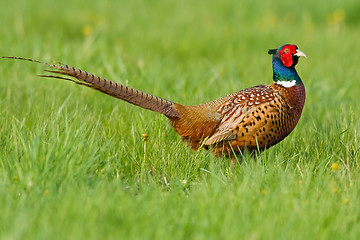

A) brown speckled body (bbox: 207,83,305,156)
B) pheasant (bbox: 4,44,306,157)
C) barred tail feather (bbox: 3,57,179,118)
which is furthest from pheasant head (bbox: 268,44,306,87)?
barred tail feather (bbox: 3,57,179,118)

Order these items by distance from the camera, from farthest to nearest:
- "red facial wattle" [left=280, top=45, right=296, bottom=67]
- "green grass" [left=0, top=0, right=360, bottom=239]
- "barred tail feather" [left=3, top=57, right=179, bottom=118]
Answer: "red facial wattle" [left=280, top=45, right=296, bottom=67], "barred tail feather" [left=3, top=57, right=179, bottom=118], "green grass" [left=0, top=0, right=360, bottom=239]

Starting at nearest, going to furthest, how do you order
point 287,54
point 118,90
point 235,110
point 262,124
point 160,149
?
point 118,90 → point 160,149 → point 262,124 → point 235,110 → point 287,54

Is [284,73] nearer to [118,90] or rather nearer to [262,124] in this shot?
[262,124]

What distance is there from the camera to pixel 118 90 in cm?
372

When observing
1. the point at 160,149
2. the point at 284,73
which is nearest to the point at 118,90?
the point at 160,149

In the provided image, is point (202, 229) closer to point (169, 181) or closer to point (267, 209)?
point (267, 209)

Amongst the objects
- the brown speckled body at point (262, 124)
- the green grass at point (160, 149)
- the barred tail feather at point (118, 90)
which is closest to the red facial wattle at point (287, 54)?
the brown speckled body at point (262, 124)

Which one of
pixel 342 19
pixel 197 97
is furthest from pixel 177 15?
pixel 197 97

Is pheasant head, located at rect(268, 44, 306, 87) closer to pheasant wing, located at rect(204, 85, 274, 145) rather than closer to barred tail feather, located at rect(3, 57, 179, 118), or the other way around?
pheasant wing, located at rect(204, 85, 274, 145)

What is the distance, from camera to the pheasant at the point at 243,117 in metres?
4.09

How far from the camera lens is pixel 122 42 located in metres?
8.23

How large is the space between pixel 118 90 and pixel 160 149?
0.53m

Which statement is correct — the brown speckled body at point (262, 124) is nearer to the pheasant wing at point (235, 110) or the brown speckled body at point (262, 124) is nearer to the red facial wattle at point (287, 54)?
the pheasant wing at point (235, 110)

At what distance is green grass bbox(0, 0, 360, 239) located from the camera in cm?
278
